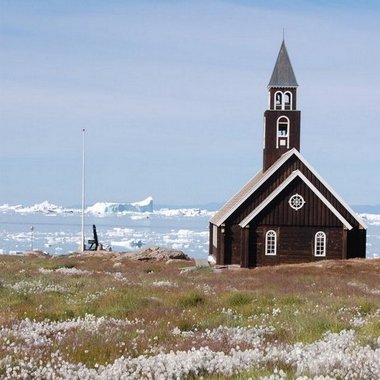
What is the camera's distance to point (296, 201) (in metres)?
48.9

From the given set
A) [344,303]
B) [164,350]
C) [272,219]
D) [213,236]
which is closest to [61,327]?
[164,350]

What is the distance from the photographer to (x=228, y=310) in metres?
15.5

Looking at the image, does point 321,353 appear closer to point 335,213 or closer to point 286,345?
point 286,345

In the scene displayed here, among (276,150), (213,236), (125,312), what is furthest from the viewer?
(213,236)

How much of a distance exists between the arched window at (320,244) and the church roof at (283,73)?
12.2 m

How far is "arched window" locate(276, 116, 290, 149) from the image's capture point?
5250cm

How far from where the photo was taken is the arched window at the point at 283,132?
5250cm

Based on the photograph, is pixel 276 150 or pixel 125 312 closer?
pixel 125 312

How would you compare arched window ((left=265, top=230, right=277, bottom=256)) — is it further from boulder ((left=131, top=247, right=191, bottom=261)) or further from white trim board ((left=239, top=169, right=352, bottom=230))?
boulder ((left=131, top=247, right=191, bottom=261))

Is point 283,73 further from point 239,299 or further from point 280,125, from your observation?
point 239,299

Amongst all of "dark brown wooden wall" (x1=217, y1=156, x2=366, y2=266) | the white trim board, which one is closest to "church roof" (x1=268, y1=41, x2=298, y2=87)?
"dark brown wooden wall" (x1=217, y1=156, x2=366, y2=266)

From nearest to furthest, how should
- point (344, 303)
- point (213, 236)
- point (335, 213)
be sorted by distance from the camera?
point (344, 303), point (335, 213), point (213, 236)

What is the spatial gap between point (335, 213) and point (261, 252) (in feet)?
19.5

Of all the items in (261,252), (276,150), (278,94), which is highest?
(278,94)
